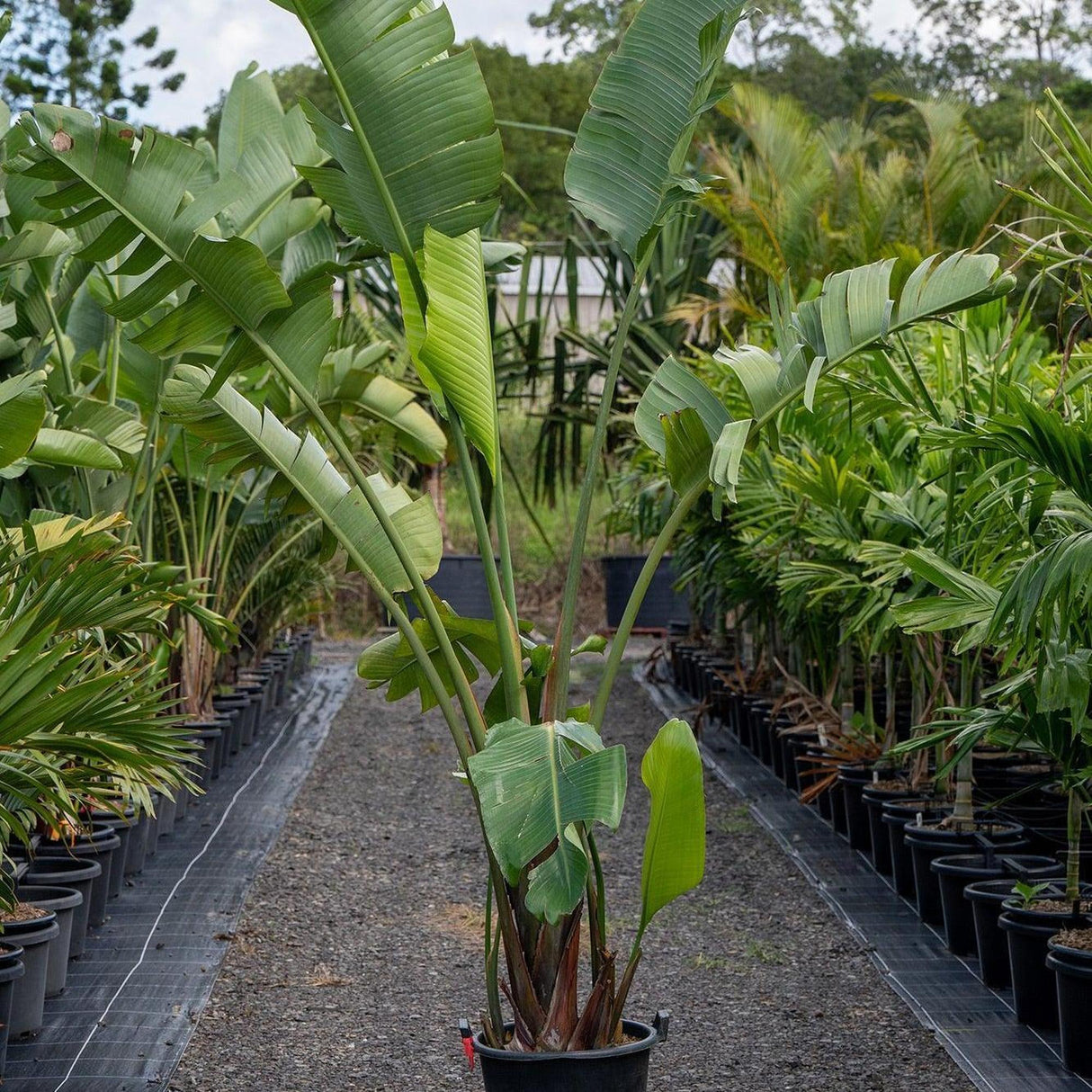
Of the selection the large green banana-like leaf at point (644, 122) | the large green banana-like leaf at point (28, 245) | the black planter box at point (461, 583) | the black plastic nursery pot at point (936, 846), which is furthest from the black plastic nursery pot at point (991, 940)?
the black planter box at point (461, 583)

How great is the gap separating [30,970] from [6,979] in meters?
0.24

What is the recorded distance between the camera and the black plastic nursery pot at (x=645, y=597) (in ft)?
40.8

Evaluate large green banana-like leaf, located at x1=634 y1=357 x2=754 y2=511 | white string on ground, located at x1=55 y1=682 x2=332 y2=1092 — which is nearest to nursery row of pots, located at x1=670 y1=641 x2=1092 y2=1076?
large green banana-like leaf, located at x1=634 y1=357 x2=754 y2=511

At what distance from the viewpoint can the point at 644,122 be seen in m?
2.82

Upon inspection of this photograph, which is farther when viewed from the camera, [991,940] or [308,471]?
[991,940]

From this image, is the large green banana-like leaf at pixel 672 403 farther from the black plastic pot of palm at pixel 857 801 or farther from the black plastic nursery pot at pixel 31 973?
the black plastic pot of palm at pixel 857 801

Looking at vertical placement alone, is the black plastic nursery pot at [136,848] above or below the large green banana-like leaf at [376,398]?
below

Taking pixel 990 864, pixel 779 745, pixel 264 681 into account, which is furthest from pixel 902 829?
pixel 264 681

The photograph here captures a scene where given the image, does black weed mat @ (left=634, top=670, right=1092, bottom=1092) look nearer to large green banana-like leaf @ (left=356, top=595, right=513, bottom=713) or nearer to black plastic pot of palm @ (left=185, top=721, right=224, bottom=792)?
large green banana-like leaf @ (left=356, top=595, right=513, bottom=713)

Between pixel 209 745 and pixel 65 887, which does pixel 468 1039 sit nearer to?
pixel 65 887

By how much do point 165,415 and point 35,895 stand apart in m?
1.40

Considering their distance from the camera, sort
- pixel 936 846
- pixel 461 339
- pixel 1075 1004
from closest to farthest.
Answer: pixel 461 339, pixel 1075 1004, pixel 936 846

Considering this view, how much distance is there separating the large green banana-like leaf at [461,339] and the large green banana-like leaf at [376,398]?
7.86 feet

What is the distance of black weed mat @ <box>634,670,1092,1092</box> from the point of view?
9.59ft
